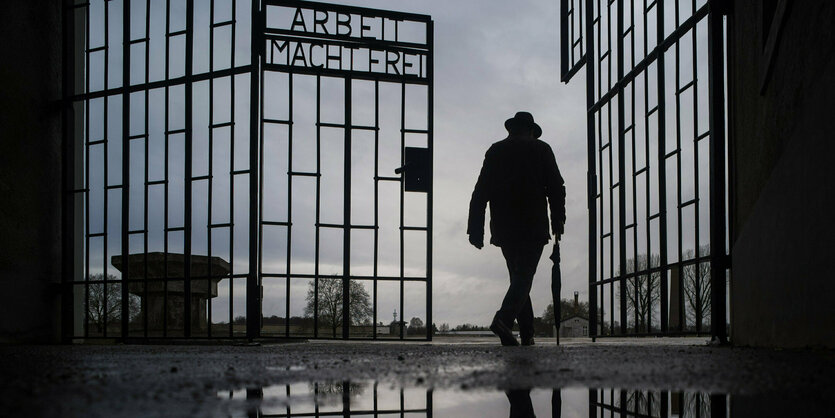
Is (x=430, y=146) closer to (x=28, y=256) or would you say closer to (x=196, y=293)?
(x=196, y=293)

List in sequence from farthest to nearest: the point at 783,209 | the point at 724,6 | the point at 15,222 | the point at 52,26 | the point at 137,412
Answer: the point at 52,26 < the point at 15,222 < the point at 724,6 < the point at 783,209 < the point at 137,412

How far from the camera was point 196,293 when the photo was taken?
33.3ft

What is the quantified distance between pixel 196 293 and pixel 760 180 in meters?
6.49

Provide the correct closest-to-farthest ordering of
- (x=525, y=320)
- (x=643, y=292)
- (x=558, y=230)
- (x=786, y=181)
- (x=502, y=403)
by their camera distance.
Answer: (x=502, y=403), (x=786, y=181), (x=525, y=320), (x=558, y=230), (x=643, y=292)

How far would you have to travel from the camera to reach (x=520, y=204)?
714 cm

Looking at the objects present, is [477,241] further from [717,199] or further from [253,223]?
[253,223]

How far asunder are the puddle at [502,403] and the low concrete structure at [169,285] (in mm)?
7477

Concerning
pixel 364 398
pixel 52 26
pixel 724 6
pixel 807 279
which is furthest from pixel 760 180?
pixel 52 26

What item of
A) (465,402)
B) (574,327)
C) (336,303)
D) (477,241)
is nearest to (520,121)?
(477,241)

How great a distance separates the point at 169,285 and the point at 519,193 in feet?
16.0

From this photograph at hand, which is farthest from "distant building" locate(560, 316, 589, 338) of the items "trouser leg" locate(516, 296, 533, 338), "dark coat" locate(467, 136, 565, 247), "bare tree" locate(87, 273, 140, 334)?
"trouser leg" locate(516, 296, 533, 338)

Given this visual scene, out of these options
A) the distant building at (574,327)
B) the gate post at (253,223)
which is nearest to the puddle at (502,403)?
the gate post at (253,223)

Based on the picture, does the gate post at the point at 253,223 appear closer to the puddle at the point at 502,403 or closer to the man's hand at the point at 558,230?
the man's hand at the point at 558,230

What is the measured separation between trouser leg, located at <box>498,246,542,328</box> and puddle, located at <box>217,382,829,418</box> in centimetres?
437
